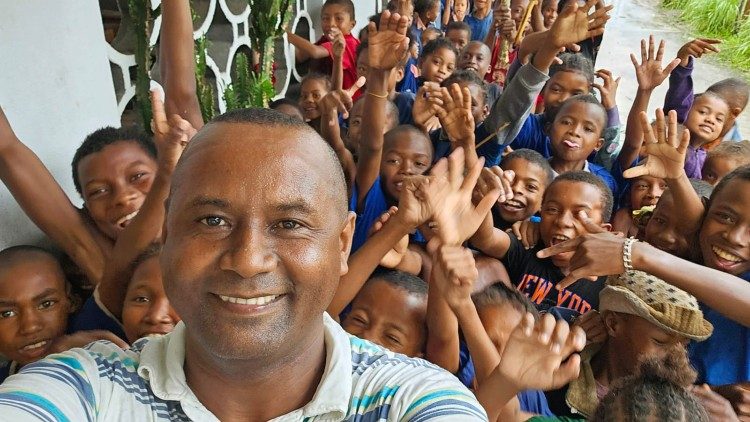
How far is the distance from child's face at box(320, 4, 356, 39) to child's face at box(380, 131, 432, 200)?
8.48ft

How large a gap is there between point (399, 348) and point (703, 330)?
97cm

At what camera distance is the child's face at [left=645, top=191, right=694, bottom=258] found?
2.33 m

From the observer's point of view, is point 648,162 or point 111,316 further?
point 648,162

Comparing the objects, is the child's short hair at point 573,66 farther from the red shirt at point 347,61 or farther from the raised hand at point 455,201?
the raised hand at point 455,201

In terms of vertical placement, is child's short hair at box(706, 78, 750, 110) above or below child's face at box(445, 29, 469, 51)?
above

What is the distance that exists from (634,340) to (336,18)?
4.11 metres

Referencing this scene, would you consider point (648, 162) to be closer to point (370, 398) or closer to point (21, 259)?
point (370, 398)

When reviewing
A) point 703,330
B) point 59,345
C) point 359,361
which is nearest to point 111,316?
point 59,345

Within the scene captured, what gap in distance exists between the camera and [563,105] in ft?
11.4

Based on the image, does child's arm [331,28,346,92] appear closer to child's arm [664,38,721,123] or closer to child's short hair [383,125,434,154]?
child's short hair [383,125,434,154]

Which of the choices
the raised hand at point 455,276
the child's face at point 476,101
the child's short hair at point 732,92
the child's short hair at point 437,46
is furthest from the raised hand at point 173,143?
the child's short hair at point 732,92

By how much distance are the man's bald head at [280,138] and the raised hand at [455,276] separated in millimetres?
714

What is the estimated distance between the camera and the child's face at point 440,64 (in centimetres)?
473

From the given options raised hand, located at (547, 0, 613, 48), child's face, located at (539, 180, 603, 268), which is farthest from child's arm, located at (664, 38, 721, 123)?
child's face, located at (539, 180, 603, 268)
